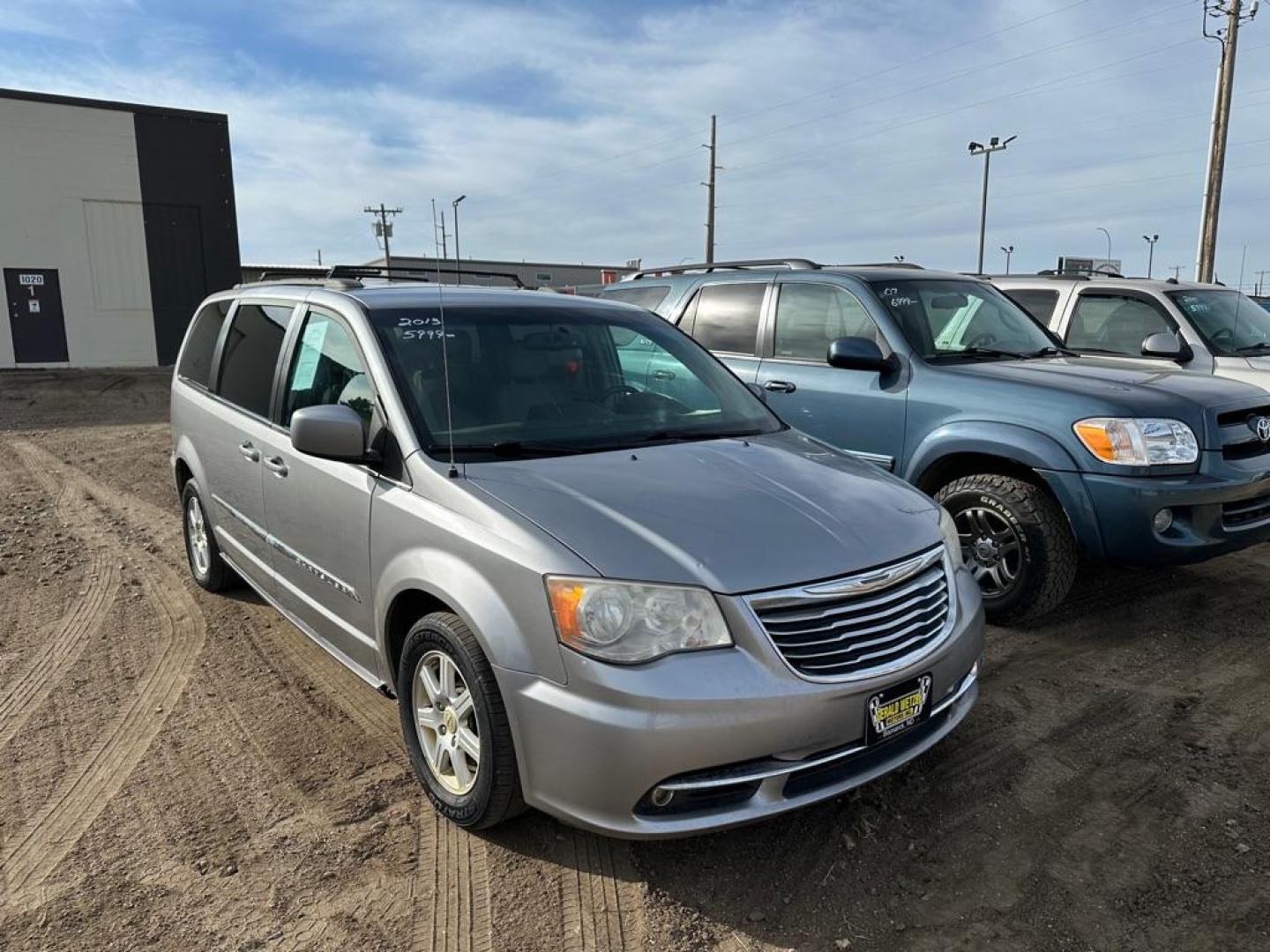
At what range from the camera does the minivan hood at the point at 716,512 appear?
8.32ft

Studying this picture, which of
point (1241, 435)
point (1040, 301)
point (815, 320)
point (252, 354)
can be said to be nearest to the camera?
point (252, 354)

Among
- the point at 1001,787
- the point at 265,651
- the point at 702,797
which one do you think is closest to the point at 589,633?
the point at 702,797

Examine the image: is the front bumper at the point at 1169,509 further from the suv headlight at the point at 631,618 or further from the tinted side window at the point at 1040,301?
the tinted side window at the point at 1040,301

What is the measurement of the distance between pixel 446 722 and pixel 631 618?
0.87m

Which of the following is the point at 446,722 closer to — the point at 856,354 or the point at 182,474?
the point at 856,354

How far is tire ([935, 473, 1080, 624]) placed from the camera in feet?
14.9

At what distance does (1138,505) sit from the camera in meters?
4.26

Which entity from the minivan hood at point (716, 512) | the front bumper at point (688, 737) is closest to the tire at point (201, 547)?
the minivan hood at point (716, 512)

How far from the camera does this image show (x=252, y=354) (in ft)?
14.6

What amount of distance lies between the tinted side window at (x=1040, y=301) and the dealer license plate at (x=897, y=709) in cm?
609

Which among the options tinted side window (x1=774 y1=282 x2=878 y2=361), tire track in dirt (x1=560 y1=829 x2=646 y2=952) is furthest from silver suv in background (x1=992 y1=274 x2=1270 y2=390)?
tire track in dirt (x1=560 y1=829 x2=646 y2=952)

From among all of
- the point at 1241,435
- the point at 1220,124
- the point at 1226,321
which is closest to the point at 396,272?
the point at 1241,435

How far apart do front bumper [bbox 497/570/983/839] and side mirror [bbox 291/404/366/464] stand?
3.29ft

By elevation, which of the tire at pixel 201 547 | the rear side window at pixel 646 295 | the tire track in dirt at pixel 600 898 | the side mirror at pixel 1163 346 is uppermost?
the rear side window at pixel 646 295
